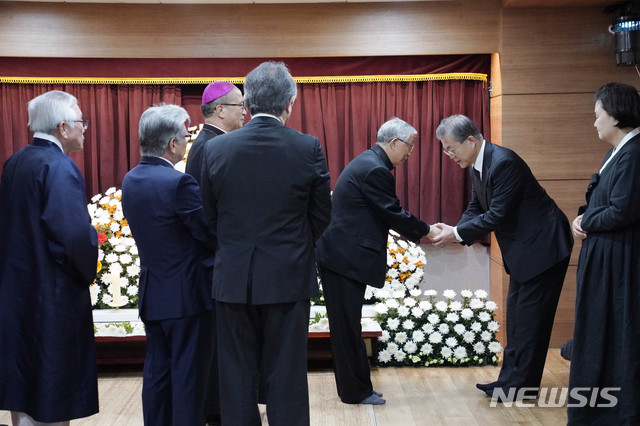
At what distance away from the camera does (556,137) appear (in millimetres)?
5582

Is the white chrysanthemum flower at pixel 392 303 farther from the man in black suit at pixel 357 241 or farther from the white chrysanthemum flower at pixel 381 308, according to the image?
the man in black suit at pixel 357 241

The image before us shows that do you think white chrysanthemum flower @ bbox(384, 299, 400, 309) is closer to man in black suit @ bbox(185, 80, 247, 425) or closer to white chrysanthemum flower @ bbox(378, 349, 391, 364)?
white chrysanthemum flower @ bbox(378, 349, 391, 364)

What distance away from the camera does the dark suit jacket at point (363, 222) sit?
401cm

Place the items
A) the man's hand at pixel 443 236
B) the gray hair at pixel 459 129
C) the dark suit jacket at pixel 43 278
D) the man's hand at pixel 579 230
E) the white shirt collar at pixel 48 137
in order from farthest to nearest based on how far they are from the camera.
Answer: the man's hand at pixel 443 236 < the gray hair at pixel 459 129 < the man's hand at pixel 579 230 < the white shirt collar at pixel 48 137 < the dark suit jacket at pixel 43 278

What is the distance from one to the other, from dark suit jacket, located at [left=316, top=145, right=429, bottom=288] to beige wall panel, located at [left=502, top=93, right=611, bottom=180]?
192 cm

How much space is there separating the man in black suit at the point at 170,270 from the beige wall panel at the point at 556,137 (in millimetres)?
3268

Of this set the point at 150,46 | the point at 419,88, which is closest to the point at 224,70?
the point at 150,46

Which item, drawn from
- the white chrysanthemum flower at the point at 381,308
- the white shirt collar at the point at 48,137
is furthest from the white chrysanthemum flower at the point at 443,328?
the white shirt collar at the point at 48,137

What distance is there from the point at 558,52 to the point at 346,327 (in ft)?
9.57

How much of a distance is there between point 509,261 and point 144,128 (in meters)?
2.19

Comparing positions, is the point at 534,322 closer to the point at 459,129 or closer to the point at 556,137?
the point at 459,129

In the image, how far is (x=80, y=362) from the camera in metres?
2.99

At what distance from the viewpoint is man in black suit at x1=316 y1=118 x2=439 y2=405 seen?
13.2 feet

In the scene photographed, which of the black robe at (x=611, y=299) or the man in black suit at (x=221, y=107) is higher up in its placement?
the man in black suit at (x=221, y=107)
